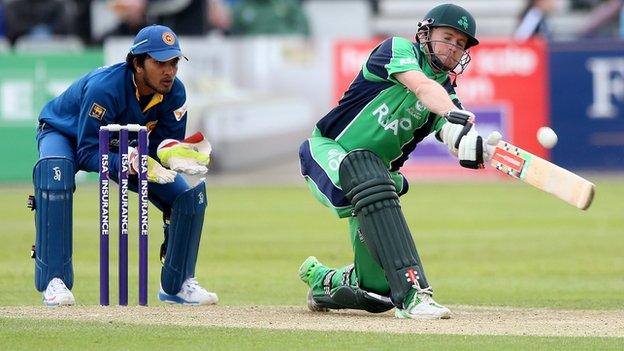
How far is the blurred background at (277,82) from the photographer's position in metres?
19.7

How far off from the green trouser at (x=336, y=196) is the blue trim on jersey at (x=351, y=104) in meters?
0.08

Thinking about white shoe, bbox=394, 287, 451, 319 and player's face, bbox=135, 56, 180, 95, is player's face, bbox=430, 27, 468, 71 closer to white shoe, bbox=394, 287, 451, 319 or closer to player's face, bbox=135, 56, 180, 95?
white shoe, bbox=394, 287, 451, 319

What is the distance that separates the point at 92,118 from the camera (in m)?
8.09

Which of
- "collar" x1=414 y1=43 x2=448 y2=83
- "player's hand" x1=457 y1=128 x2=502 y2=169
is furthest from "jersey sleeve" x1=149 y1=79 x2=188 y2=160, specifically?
"player's hand" x1=457 y1=128 x2=502 y2=169

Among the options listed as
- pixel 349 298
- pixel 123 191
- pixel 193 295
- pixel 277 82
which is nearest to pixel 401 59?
pixel 349 298

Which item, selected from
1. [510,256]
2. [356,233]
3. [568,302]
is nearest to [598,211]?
[510,256]

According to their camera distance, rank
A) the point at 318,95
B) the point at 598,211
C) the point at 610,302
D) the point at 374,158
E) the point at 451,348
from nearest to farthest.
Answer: the point at 451,348, the point at 374,158, the point at 610,302, the point at 598,211, the point at 318,95

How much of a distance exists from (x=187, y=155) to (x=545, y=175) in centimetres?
206

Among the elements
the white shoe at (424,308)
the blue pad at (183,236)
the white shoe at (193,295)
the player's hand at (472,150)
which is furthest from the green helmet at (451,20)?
the white shoe at (193,295)

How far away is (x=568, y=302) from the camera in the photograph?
9172 mm

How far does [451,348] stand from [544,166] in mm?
1195

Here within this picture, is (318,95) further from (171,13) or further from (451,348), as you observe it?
(451,348)

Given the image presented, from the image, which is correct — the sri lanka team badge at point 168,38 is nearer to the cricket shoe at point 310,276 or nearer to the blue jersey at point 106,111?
the blue jersey at point 106,111

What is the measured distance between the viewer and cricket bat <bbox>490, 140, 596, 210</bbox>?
7.00 metres
